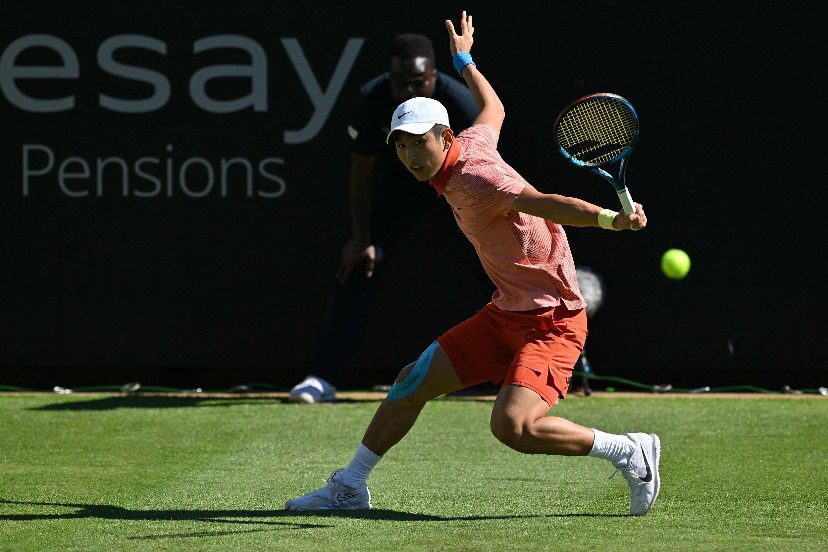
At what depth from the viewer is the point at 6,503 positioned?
597 centimetres

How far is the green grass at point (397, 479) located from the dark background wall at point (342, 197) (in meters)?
0.47

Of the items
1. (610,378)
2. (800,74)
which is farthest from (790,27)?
(610,378)

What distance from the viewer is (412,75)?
852 cm

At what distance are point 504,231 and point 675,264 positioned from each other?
3.75 metres

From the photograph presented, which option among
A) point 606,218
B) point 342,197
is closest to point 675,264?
point 342,197

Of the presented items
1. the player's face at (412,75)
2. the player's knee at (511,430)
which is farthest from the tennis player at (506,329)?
the player's face at (412,75)

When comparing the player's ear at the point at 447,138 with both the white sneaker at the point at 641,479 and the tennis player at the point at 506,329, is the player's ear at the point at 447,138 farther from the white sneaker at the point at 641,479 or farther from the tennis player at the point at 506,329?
the white sneaker at the point at 641,479

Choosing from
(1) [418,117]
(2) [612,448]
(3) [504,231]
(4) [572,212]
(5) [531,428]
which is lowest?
(2) [612,448]

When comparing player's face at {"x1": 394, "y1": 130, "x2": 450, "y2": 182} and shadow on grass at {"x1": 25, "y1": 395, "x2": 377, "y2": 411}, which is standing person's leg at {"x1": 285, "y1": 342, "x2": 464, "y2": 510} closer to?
player's face at {"x1": 394, "y1": 130, "x2": 450, "y2": 182}

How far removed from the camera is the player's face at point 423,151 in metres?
5.45

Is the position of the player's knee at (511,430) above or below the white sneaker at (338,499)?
above

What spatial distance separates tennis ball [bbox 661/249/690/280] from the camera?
9.15 metres

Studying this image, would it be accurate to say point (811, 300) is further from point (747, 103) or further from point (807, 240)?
point (747, 103)

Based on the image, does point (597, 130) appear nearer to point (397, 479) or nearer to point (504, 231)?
point (504, 231)
